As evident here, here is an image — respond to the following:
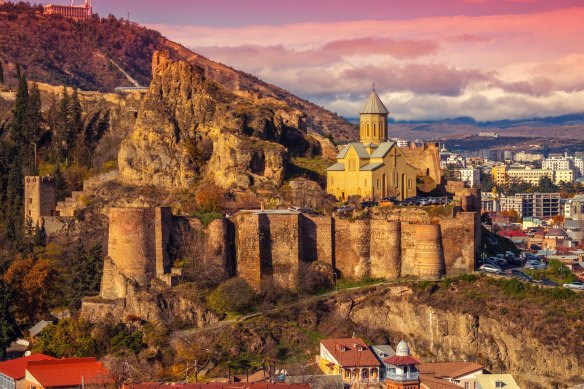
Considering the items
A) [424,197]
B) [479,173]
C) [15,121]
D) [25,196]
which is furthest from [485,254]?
[479,173]

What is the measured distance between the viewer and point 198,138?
76.1m

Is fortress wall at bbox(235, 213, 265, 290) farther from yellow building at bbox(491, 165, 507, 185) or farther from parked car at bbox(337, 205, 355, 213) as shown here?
yellow building at bbox(491, 165, 507, 185)

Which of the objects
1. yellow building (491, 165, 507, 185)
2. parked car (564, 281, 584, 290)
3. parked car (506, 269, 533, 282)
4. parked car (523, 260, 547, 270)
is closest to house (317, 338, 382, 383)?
parked car (506, 269, 533, 282)

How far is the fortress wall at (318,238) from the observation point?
6681cm

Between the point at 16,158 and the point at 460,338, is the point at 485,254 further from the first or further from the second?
the point at 16,158

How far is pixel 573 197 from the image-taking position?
160m

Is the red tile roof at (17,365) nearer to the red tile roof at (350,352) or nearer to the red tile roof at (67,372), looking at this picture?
the red tile roof at (67,372)

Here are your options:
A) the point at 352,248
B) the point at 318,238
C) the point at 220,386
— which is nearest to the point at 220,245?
the point at 318,238

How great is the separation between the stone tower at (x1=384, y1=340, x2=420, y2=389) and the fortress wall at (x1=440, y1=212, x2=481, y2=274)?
1058 cm

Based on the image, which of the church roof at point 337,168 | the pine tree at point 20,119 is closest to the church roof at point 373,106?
the church roof at point 337,168

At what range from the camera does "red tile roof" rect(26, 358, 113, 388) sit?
58100mm

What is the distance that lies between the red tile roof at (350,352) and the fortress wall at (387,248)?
5.31m

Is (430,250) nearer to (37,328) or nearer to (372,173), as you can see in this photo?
(372,173)

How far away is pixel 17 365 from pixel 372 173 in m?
21.4
